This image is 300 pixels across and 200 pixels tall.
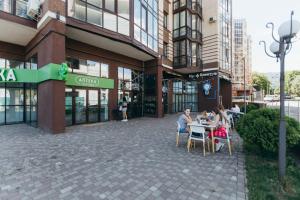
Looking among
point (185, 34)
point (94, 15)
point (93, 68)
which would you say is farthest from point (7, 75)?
point (185, 34)

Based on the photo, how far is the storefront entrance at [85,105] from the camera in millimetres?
10719

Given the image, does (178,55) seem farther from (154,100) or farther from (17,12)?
(17,12)

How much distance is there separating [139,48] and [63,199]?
10348 mm

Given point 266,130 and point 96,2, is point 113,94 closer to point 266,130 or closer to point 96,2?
point 96,2

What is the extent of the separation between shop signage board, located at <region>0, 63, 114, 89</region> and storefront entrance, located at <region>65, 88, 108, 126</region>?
1.92ft

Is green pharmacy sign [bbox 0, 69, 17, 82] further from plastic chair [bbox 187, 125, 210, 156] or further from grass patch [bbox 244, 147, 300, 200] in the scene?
grass patch [bbox 244, 147, 300, 200]

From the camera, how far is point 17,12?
9.15 meters

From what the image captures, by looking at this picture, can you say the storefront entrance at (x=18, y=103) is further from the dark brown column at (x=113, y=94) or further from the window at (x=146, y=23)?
the window at (x=146, y=23)

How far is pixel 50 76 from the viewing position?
8125mm

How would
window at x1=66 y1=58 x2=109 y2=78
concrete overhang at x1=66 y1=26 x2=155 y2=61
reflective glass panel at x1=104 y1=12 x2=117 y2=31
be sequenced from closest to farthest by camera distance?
concrete overhang at x1=66 y1=26 x2=155 y2=61 < reflective glass panel at x1=104 y1=12 x2=117 y2=31 < window at x1=66 y1=58 x2=109 y2=78

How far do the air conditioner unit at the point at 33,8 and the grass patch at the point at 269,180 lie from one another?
10.9 m

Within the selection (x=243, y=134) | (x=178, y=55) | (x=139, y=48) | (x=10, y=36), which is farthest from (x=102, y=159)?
(x=178, y=55)

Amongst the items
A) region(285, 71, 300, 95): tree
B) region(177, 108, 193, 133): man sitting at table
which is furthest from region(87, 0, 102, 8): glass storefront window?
region(285, 71, 300, 95): tree

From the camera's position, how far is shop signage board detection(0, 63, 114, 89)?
26.9ft
